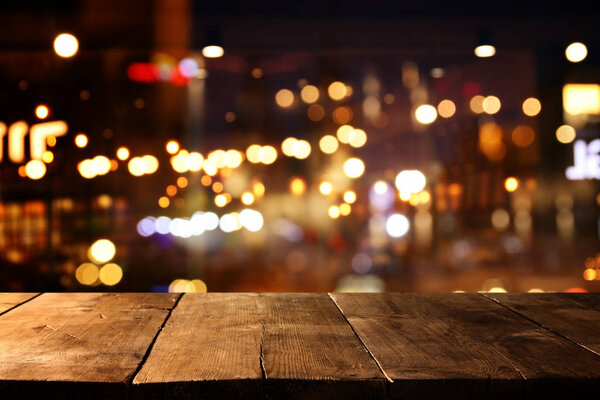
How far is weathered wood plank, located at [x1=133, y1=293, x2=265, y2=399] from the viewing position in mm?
1214

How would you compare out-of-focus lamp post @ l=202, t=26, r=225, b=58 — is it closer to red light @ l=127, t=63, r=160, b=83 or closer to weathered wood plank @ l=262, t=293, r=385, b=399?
weathered wood plank @ l=262, t=293, r=385, b=399

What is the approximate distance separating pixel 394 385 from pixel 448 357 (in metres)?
0.21

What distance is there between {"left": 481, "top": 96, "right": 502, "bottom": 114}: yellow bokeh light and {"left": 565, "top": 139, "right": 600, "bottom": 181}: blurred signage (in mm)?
10750

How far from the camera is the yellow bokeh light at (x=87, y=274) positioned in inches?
1024

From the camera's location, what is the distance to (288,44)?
10.1 metres

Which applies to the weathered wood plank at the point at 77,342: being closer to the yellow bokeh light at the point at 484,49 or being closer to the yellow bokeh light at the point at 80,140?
the yellow bokeh light at the point at 484,49

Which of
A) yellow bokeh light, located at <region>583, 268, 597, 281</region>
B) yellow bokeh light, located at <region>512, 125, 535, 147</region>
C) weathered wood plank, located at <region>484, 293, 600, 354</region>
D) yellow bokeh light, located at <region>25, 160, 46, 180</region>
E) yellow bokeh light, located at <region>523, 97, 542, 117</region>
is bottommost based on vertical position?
yellow bokeh light, located at <region>583, 268, 597, 281</region>

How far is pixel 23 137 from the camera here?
13320mm

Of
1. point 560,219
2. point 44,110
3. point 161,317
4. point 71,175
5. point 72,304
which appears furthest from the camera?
point 560,219

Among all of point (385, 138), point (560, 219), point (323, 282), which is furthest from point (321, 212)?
point (560, 219)

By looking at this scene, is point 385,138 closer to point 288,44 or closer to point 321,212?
point 321,212

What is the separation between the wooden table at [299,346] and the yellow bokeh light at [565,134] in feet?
57.3

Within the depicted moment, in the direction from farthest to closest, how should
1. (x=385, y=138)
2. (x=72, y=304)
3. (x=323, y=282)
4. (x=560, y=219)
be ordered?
(x=385, y=138), (x=323, y=282), (x=560, y=219), (x=72, y=304)

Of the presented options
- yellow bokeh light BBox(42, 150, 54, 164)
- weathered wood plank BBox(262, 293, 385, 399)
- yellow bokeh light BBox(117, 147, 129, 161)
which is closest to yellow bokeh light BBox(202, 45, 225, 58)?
yellow bokeh light BBox(42, 150, 54, 164)
